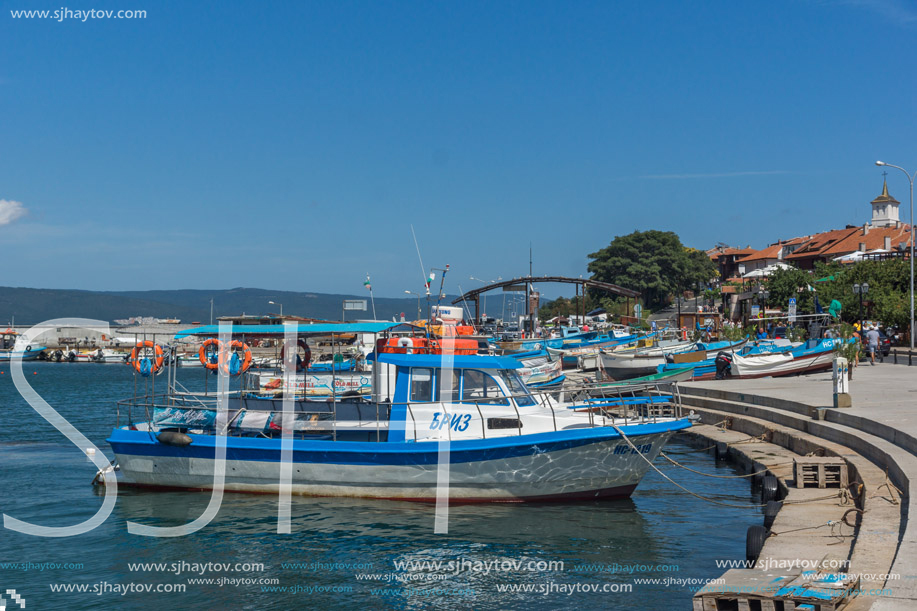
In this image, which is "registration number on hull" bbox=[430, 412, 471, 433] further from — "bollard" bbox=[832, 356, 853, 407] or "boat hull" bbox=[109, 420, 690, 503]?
"bollard" bbox=[832, 356, 853, 407]

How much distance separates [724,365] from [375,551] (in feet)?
69.7

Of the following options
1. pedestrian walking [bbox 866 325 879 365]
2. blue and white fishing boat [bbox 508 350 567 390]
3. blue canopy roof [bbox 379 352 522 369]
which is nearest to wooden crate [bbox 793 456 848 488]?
blue canopy roof [bbox 379 352 522 369]

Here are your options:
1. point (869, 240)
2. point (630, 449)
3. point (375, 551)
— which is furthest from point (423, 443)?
point (869, 240)

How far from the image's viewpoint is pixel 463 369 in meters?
15.0

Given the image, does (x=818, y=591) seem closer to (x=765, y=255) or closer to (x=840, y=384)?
(x=840, y=384)

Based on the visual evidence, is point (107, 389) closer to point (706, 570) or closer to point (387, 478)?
point (387, 478)

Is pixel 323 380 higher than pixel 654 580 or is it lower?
higher

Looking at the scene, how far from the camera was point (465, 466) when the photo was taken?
47.0ft

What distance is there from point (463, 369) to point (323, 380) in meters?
8.38

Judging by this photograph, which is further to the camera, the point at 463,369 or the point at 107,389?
the point at 107,389

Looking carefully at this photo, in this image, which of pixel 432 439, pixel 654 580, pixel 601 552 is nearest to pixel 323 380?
pixel 432 439

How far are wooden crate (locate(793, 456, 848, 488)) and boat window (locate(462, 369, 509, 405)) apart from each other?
17.1 ft

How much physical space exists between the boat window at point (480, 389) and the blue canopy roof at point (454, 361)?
20 centimetres

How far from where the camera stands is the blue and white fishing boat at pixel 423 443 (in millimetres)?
14211
